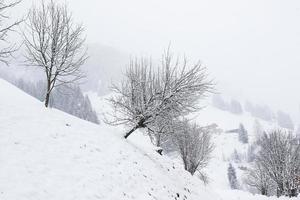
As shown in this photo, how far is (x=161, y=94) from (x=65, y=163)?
320 inches

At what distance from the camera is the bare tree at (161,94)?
58.4 feet

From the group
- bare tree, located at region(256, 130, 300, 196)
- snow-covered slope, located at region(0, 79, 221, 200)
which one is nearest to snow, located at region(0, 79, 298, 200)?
snow-covered slope, located at region(0, 79, 221, 200)

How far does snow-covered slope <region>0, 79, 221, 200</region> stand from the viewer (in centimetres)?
965

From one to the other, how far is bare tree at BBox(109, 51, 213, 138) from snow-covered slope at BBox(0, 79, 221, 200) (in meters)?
2.07

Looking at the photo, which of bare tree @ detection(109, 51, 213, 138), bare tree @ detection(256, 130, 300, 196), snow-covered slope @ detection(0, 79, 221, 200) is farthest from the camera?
bare tree @ detection(256, 130, 300, 196)

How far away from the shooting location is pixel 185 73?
60.4 ft

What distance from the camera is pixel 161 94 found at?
1811 centimetres

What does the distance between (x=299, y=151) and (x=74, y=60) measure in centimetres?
2323

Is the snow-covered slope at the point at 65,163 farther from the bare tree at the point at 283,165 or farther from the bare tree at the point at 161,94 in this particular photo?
the bare tree at the point at 283,165

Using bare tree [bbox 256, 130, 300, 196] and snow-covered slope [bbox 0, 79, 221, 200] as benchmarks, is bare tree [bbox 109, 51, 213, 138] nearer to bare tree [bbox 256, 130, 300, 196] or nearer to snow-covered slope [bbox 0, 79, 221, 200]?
snow-covered slope [bbox 0, 79, 221, 200]

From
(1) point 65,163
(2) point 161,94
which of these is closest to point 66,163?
(1) point 65,163

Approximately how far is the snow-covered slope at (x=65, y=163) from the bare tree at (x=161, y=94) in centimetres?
207

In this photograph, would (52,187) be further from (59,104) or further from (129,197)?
(59,104)

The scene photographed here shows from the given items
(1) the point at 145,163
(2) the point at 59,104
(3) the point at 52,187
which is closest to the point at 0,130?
(3) the point at 52,187
